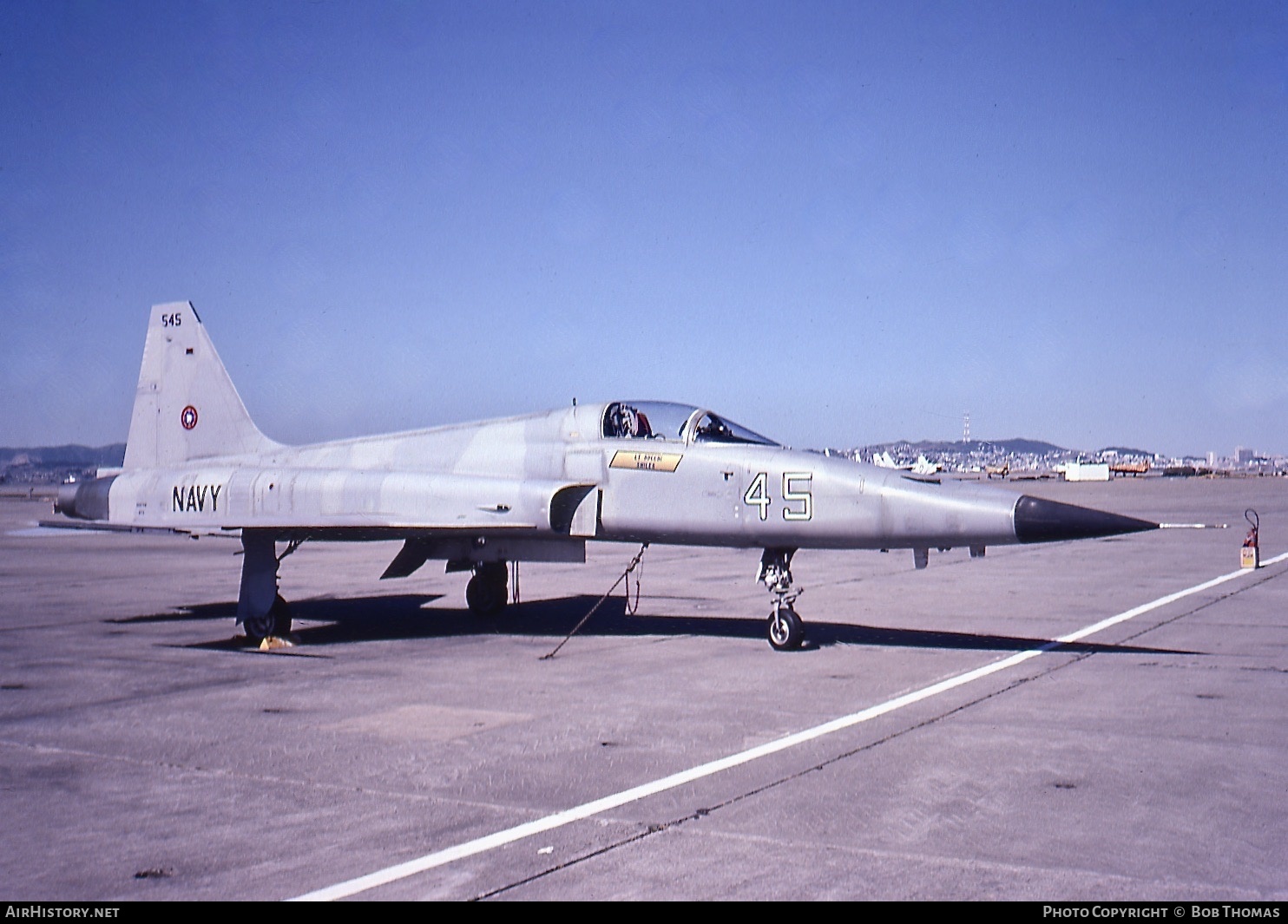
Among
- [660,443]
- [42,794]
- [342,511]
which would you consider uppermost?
[660,443]

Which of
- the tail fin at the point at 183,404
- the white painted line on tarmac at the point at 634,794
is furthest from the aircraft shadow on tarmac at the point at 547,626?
the tail fin at the point at 183,404

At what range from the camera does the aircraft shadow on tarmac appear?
1180cm

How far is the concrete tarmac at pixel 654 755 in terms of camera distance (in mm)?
4777

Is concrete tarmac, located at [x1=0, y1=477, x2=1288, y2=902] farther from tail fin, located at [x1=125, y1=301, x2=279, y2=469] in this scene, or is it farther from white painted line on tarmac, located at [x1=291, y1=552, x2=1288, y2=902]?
tail fin, located at [x1=125, y1=301, x2=279, y2=469]

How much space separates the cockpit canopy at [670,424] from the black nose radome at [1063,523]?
9.75 feet

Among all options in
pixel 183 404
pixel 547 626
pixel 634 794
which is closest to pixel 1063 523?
pixel 634 794

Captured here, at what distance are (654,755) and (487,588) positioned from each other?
25.8ft

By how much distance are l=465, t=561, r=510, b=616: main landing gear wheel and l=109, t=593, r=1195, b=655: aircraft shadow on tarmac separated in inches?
5.5

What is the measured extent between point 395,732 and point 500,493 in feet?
15.5

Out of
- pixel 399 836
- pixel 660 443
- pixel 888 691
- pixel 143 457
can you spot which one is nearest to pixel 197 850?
pixel 399 836

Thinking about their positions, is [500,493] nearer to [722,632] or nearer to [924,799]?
[722,632]

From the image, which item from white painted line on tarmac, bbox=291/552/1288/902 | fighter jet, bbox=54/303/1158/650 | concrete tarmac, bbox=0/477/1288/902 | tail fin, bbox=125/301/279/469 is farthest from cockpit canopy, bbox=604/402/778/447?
tail fin, bbox=125/301/279/469
